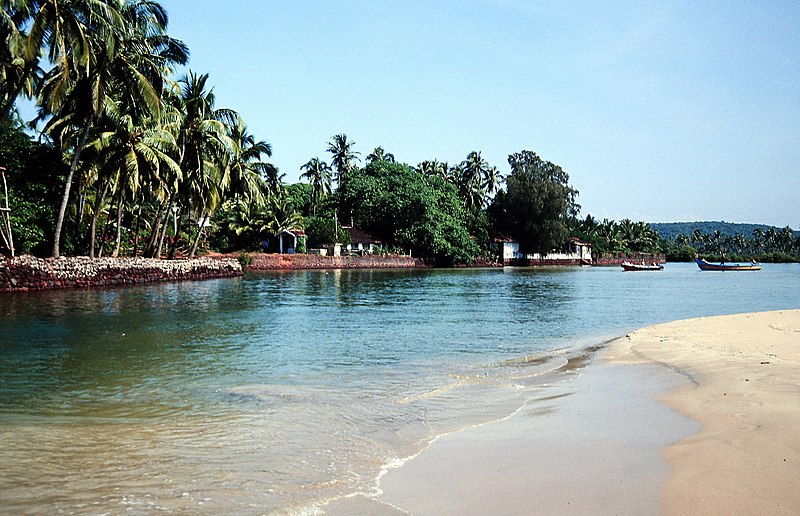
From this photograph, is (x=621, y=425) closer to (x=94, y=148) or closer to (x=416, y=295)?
(x=416, y=295)

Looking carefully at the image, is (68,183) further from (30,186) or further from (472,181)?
(472,181)

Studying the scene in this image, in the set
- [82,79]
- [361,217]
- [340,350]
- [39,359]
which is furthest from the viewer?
[361,217]

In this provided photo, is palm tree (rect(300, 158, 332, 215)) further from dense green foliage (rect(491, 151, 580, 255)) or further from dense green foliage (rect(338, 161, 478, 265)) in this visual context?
dense green foliage (rect(491, 151, 580, 255))

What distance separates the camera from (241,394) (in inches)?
325

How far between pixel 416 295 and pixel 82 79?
17781 millimetres

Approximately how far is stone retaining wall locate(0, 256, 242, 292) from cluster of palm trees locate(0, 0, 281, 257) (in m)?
1.11

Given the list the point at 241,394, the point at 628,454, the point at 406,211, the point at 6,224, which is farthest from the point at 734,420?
the point at 406,211

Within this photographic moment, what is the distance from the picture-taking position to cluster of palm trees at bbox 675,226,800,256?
169000mm

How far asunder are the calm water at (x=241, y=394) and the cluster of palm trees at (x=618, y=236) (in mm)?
90437

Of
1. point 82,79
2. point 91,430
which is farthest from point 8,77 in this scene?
point 91,430

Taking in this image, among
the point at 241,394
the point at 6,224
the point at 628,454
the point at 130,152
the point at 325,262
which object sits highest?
the point at 130,152

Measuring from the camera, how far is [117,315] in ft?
58.7

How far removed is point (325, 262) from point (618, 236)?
75358 mm

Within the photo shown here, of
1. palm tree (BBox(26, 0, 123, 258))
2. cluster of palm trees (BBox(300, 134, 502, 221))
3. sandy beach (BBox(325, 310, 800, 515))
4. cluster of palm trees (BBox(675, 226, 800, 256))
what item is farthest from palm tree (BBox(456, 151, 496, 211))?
cluster of palm trees (BBox(675, 226, 800, 256))
